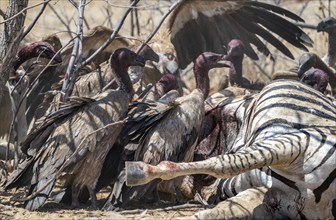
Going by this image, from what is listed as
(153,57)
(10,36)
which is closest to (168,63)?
(153,57)

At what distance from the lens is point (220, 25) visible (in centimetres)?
1140

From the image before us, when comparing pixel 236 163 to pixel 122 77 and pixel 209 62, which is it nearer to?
pixel 122 77

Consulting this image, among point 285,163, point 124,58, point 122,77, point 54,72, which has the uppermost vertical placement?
point 124,58

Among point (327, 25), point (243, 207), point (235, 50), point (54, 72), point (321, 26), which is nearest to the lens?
point (243, 207)

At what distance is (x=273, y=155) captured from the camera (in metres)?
5.82

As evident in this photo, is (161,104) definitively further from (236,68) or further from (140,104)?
(236,68)

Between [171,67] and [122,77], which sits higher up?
[122,77]

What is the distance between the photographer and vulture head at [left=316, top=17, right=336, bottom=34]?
37.9ft

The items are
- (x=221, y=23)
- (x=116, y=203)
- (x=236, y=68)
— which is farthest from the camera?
(x=221, y=23)

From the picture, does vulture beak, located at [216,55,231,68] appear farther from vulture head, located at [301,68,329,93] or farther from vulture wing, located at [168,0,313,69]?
vulture wing, located at [168,0,313,69]

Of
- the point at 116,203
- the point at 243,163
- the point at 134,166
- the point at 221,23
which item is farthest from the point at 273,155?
the point at 221,23

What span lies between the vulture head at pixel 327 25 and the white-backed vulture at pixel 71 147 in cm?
492

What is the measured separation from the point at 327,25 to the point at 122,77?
14.6 ft

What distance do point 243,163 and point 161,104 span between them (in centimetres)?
196
